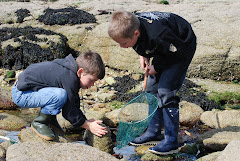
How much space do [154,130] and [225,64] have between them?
11.9 feet

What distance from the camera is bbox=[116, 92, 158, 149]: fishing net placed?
3873 millimetres

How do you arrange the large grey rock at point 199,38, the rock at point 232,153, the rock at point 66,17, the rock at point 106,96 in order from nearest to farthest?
1. the rock at point 232,153
2. the rock at point 106,96
3. the large grey rock at point 199,38
4. the rock at point 66,17

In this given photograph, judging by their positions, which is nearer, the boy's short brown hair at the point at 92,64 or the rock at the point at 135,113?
the boy's short brown hair at the point at 92,64

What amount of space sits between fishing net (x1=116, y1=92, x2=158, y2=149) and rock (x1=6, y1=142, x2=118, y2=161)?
72 centimetres

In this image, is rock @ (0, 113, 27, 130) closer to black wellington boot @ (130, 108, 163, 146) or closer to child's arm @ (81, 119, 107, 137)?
child's arm @ (81, 119, 107, 137)

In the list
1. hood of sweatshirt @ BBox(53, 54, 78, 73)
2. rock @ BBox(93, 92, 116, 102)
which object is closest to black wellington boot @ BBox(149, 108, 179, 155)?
hood of sweatshirt @ BBox(53, 54, 78, 73)

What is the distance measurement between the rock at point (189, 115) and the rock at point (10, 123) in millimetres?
2593

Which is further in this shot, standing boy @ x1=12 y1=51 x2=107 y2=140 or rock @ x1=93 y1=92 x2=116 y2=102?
rock @ x1=93 y1=92 x2=116 y2=102

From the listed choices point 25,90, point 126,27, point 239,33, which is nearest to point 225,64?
point 239,33

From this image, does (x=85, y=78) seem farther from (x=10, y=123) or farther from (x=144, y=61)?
(x=10, y=123)

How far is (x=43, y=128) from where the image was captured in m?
3.79

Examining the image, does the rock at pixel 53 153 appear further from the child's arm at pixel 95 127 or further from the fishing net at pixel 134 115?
the fishing net at pixel 134 115

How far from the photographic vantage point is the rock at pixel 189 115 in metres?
5.24

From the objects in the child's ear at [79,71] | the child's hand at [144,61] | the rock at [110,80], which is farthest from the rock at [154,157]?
the rock at [110,80]
